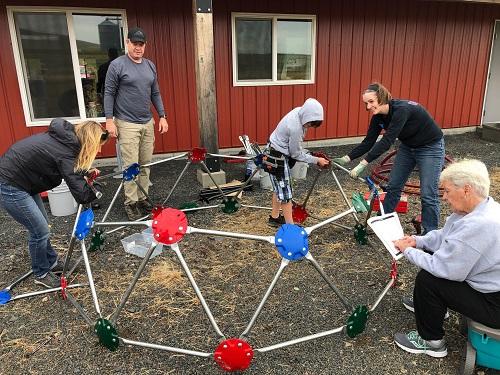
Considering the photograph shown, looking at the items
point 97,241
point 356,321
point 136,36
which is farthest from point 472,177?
point 136,36

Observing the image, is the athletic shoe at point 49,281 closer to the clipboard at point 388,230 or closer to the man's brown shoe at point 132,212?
the man's brown shoe at point 132,212

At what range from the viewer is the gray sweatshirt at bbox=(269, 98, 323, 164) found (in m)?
3.54

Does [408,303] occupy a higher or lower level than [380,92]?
lower

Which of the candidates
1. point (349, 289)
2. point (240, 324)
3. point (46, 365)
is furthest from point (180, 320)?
point (349, 289)

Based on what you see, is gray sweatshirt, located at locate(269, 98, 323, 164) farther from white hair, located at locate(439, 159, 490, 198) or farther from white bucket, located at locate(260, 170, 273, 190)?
white bucket, located at locate(260, 170, 273, 190)

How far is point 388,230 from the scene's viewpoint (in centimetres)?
273

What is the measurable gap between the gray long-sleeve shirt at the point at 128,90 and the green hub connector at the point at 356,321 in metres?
3.13

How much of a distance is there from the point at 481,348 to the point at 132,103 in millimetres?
3820

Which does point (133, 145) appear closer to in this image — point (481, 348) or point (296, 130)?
point (296, 130)

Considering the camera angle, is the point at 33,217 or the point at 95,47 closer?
the point at 33,217

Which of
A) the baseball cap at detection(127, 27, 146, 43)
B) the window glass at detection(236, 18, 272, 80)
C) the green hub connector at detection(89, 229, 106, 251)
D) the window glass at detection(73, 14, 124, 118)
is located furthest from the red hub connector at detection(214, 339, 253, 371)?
the window glass at detection(236, 18, 272, 80)

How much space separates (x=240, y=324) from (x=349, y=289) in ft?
3.17

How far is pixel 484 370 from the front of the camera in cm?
239

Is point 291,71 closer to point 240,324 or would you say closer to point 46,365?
point 240,324
